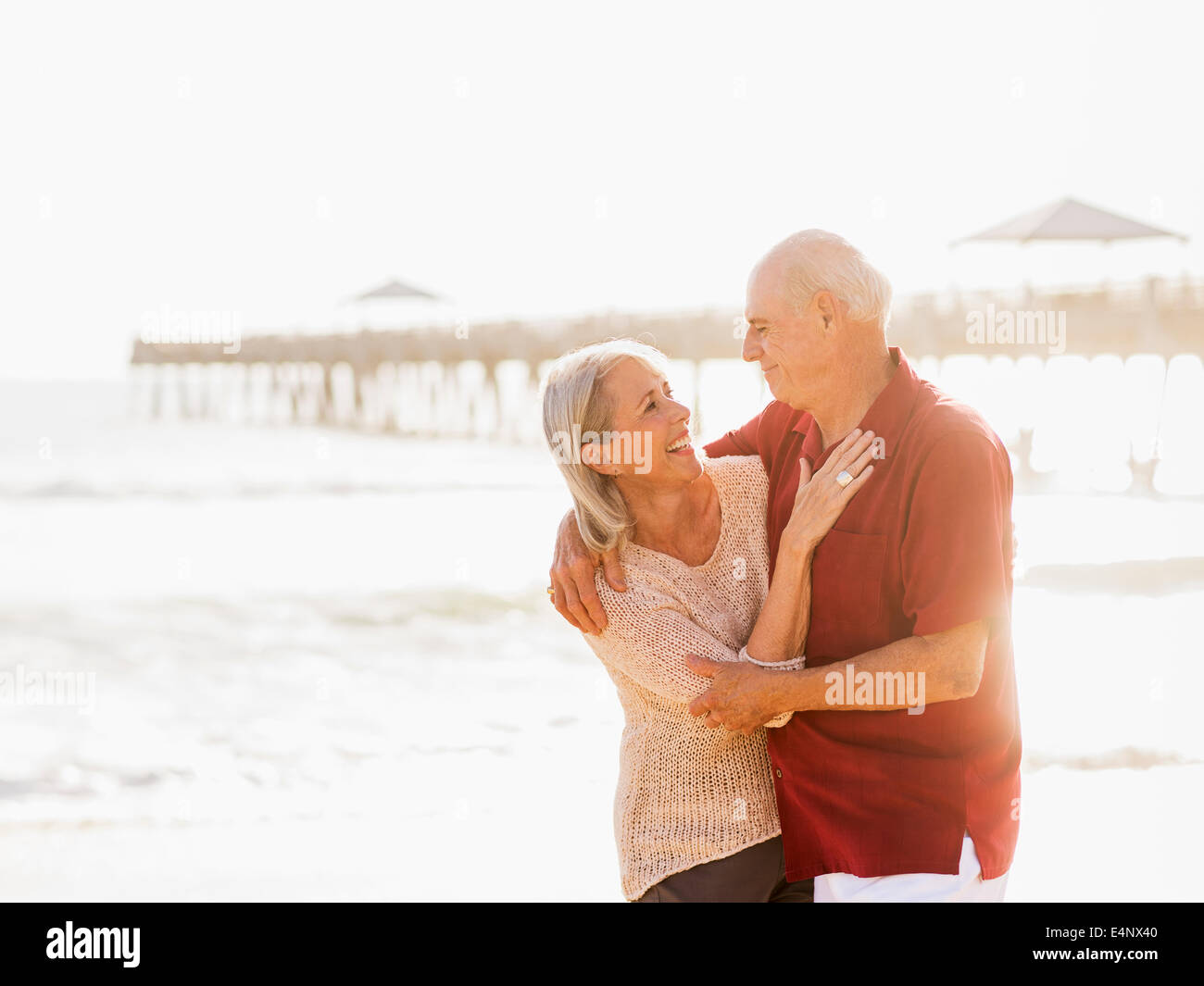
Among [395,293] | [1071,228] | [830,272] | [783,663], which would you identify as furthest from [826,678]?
[395,293]

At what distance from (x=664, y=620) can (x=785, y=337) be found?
1.97 ft

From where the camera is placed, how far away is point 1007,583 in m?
2.32

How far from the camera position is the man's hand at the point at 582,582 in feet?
8.15

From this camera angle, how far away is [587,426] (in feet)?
8.19

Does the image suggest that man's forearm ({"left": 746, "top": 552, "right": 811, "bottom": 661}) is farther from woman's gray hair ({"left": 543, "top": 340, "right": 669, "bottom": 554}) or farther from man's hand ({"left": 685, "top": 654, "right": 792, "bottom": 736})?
woman's gray hair ({"left": 543, "top": 340, "right": 669, "bottom": 554})

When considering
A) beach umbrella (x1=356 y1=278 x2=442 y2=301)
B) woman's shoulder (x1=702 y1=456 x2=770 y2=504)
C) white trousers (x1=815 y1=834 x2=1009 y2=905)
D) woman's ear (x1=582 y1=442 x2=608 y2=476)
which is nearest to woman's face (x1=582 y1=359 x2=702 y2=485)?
woman's ear (x1=582 y1=442 x2=608 y2=476)

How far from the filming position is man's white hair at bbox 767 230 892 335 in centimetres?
240

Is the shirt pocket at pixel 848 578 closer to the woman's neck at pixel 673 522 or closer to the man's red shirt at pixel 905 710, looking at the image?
the man's red shirt at pixel 905 710

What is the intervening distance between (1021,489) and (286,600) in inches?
521

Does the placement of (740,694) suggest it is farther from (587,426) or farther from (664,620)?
(587,426)
